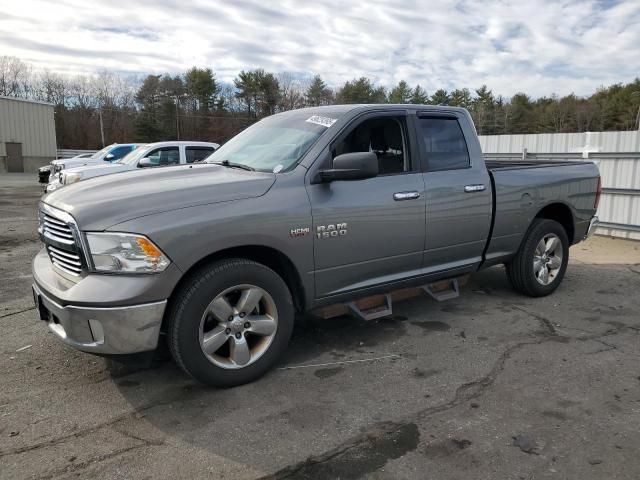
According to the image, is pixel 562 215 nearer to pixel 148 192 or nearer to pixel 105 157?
pixel 148 192

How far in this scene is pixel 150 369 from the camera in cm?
371

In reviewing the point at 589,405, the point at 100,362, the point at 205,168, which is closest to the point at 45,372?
the point at 100,362

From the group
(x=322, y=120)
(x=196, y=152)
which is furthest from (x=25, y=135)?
(x=322, y=120)

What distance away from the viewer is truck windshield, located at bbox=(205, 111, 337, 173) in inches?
150

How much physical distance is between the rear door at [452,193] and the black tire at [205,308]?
1.57 meters

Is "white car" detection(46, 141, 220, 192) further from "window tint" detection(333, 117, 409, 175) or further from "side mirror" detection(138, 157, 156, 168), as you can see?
"window tint" detection(333, 117, 409, 175)

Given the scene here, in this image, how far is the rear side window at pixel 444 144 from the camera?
4438mm

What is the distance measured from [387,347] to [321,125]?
6.23 feet

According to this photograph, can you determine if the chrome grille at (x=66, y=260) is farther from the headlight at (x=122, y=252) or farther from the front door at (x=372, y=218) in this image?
the front door at (x=372, y=218)

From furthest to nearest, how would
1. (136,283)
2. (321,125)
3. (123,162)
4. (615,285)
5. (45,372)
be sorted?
1. (123,162)
2. (615,285)
3. (321,125)
4. (45,372)
5. (136,283)

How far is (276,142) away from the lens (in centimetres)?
409

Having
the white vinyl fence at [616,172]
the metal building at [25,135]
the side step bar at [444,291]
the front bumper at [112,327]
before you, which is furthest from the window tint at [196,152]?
the metal building at [25,135]

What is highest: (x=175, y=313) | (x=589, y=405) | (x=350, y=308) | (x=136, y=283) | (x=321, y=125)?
(x=321, y=125)

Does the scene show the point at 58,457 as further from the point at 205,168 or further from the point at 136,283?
the point at 205,168
